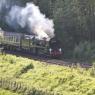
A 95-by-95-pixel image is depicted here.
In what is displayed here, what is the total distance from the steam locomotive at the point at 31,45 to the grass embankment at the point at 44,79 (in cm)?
1047

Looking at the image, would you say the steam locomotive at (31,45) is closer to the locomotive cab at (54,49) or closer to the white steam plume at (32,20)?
the locomotive cab at (54,49)

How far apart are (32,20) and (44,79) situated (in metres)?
26.5

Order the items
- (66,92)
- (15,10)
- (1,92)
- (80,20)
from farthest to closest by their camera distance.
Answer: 1. (15,10)
2. (80,20)
3. (1,92)
4. (66,92)

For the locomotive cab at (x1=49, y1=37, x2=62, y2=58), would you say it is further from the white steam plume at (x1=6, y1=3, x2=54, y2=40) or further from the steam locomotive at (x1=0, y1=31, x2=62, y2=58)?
the white steam plume at (x1=6, y1=3, x2=54, y2=40)

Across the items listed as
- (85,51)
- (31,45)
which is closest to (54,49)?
(31,45)

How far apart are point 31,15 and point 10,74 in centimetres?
2513

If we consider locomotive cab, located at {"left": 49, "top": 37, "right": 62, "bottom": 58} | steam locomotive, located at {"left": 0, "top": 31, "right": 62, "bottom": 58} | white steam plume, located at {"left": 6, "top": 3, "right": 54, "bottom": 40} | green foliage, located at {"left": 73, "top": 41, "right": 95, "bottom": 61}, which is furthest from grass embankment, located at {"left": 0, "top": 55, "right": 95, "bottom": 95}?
white steam plume, located at {"left": 6, "top": 3, "right": 54, "bottom": 40}

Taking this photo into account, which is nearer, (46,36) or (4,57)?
(4,57)

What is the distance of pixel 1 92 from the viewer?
3244 centimetres

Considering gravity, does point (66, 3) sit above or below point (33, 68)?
above

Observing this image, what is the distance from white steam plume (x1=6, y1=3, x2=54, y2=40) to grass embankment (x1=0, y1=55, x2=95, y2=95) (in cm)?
1395

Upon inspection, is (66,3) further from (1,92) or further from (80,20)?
(1,92)

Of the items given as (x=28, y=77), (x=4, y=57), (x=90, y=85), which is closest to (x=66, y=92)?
(x=90, y=85)

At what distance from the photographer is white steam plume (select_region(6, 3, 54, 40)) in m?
53.0
